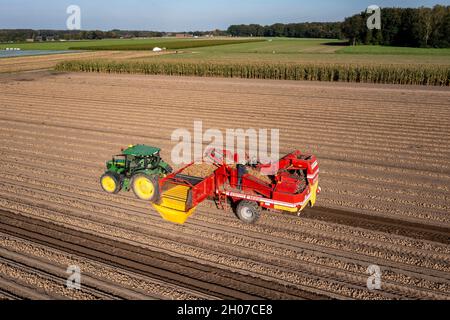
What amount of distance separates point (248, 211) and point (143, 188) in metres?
2.65

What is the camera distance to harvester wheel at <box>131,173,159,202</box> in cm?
862

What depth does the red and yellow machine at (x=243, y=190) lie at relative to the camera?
7964mm

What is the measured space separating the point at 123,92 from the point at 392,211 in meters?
23.6

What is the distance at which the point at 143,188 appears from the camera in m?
8.91

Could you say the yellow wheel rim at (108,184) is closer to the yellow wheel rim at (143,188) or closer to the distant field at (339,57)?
the yellow wheel rim at (143,188)

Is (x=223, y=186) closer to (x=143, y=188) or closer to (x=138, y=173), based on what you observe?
(x=143, y=188)

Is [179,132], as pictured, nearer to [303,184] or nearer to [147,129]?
[147,129]

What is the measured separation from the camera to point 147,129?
1719cm

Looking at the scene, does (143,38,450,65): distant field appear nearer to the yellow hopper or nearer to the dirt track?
the dirt track

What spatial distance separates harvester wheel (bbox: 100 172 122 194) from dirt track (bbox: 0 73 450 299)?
0.91ft

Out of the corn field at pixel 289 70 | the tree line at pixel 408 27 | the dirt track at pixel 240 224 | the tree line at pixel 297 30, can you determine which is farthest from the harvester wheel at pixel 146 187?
the tree line at pixel 297 30

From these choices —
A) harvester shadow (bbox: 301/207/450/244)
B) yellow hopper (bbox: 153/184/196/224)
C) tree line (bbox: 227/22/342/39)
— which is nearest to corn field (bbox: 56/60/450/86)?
harvester shadow (bbox: 301/207/450/244)
